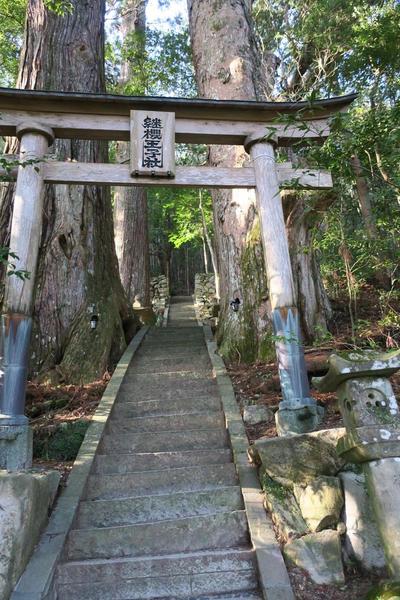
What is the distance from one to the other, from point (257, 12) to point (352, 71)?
3.70 m

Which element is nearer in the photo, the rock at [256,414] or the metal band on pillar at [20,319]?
the metal band on pillar at [20,319]

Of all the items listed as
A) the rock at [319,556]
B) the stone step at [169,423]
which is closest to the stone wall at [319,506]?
the rock at [319,556]

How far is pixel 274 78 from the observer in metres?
10.2

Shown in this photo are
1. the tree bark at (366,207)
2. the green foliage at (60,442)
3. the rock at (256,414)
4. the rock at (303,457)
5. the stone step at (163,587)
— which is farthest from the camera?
the tree bark at (366,207)

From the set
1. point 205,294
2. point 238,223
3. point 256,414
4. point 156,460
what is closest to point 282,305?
point 256,414

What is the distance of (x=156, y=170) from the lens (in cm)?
462

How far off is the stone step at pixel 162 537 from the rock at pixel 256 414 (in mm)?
1383

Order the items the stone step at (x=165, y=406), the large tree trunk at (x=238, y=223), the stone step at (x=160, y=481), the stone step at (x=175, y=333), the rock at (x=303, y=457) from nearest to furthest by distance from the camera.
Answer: the rock at (x=303, y=457) → the stone step at (x=160, y=481) → the stone step at (x=165, y=406) → the large tree trunk at (x=238, y=223) → the stone step at (x=175, y=333)

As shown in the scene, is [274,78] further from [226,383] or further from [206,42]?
[226,383]

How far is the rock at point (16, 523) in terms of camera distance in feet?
8.57

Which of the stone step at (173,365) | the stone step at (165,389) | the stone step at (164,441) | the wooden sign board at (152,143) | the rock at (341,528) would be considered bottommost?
the rock at (341,528)

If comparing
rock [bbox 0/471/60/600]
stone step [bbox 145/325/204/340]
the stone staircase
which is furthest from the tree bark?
rock [bbox 0/471/60/600]

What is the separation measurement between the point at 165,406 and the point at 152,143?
10.0ft

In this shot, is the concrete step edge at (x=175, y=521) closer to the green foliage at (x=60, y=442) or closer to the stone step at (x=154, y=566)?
the stone step at (x=154, y=566)
